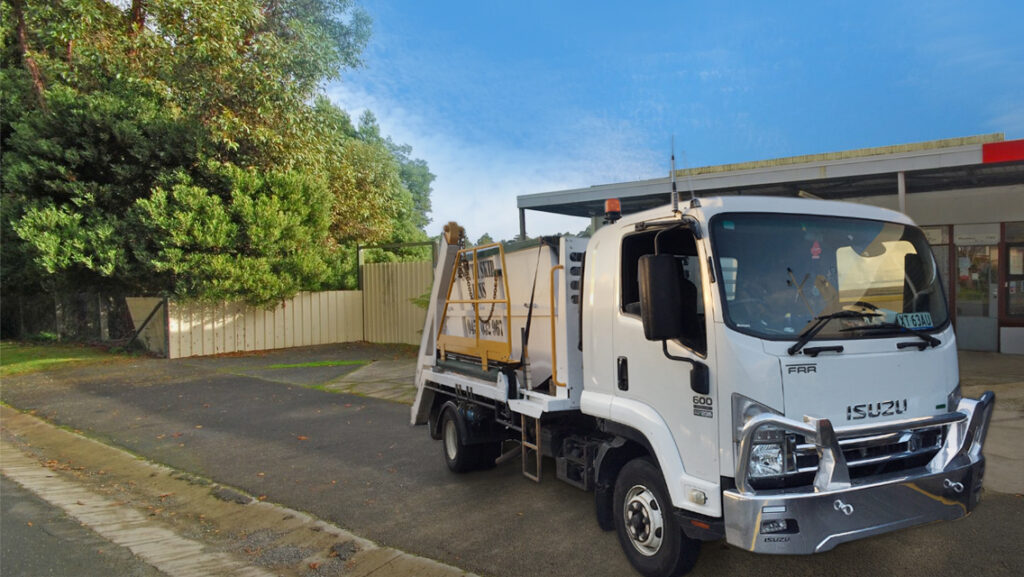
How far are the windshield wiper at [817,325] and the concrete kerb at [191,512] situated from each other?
254 centimetres

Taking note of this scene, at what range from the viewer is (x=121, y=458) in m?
7.88

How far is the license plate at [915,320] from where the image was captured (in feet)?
12.6

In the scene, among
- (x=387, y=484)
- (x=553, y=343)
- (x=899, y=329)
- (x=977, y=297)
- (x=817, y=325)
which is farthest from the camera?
(x=977, y=297)

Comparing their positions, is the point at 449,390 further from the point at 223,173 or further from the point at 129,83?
the point at 129,83

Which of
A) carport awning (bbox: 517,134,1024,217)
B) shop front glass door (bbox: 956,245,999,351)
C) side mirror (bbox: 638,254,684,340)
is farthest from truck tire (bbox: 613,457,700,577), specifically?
shop front glass door (bbox: 956,245,999,351)

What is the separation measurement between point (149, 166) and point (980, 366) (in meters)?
17.6

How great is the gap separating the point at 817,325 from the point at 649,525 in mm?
1574

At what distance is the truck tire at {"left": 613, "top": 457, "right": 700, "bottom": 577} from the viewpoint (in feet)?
12.9

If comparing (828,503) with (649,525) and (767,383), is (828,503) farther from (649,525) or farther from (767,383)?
(649,525)

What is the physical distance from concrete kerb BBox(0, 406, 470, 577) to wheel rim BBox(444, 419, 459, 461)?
151cm

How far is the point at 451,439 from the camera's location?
671 centimetres

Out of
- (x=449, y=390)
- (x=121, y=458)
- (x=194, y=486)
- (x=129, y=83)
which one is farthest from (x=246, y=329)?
(x=449, y=390)

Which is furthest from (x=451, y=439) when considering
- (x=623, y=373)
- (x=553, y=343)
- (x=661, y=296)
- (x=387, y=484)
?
(x=661, y=296)

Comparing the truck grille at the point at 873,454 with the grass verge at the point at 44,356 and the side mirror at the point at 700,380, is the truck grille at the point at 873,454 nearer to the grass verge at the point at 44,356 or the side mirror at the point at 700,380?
the side mirror at the point at 700,380
